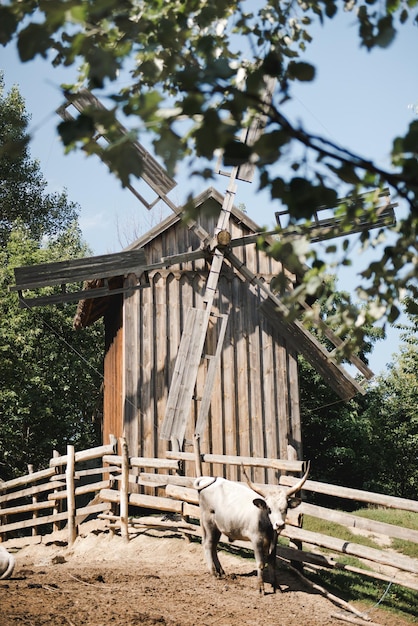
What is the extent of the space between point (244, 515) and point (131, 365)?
5.07 metres

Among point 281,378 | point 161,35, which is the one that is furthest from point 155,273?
point 161,35

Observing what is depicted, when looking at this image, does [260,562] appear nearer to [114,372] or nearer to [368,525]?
[368,525]

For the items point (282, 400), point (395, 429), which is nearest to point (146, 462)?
point (282, 400)

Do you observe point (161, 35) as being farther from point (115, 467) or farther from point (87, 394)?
point (87, 394)

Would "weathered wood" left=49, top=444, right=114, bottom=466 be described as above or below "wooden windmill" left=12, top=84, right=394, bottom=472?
below

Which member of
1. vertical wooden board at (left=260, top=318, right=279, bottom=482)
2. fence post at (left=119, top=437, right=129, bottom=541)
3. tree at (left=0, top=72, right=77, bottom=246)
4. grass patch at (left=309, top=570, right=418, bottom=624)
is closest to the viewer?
grass patch at (left=309, top=570, right=418, bottom=624)

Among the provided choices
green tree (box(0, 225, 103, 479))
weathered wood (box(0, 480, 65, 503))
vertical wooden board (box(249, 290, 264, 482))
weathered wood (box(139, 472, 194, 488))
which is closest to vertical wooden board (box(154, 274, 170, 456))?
weathered wood (box(139, 472, 194, 488))

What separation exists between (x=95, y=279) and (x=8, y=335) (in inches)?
312

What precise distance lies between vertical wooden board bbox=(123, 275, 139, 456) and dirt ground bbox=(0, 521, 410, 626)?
7.84ft

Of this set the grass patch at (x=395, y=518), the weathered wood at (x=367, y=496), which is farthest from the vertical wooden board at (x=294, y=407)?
the weathered wood at (x=367, y=496)

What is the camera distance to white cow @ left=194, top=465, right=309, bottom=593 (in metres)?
7.85

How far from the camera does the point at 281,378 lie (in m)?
13.4

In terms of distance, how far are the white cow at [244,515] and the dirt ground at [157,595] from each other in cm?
37

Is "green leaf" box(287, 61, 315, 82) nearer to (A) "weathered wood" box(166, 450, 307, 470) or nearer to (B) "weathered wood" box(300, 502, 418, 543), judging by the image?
(B) "weathered wood" box(300, 502, 418, 543)
